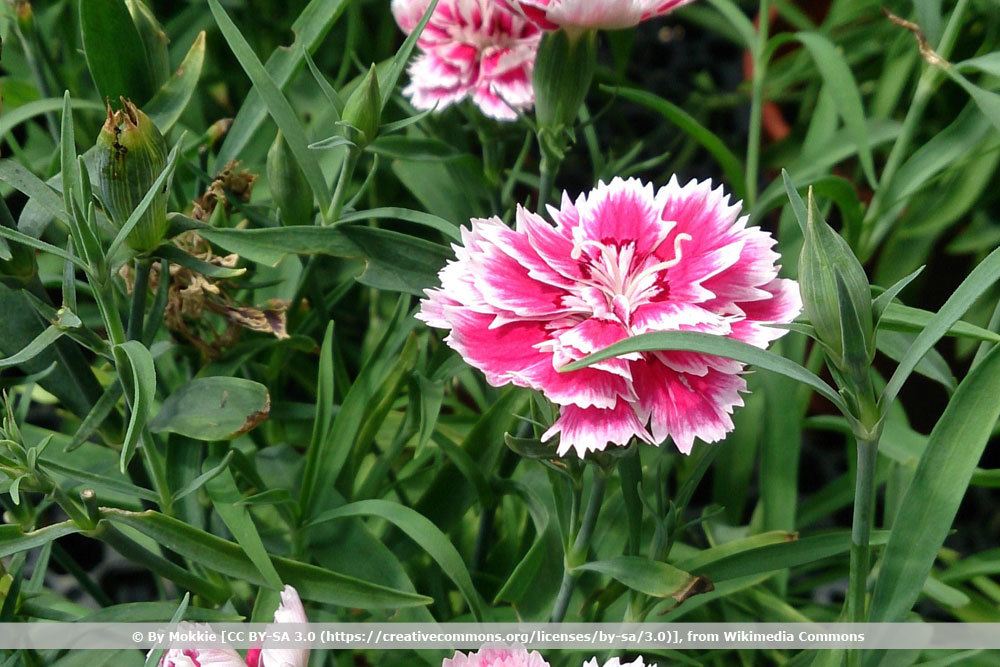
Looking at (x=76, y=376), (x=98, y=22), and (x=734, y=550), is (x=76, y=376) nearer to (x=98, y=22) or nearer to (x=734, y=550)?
(x=98, y=22)

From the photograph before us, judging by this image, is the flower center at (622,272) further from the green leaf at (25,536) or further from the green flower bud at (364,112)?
the green leaf at (25,536)

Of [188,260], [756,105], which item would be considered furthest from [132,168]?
[756,105]

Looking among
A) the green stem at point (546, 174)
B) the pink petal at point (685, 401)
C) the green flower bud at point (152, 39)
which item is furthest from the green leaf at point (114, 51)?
the pink petal at point (685, 401)

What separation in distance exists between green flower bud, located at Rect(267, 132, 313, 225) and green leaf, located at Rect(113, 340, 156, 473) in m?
0.12

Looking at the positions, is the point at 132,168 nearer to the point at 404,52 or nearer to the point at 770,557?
the point at 404,52

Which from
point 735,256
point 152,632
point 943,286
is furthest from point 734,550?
point 943,286

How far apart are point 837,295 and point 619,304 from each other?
3.6 inches

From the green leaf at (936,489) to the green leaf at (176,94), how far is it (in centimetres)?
41

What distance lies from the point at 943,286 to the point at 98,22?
32.4 inches

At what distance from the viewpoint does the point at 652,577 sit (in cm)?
46

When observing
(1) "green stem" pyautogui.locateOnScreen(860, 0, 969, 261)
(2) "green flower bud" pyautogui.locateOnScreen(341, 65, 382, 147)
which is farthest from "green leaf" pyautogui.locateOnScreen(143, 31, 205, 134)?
(1) "green stem" pyautogui.locateOnScreen(860, 0, 969, 261)

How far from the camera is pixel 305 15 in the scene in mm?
567

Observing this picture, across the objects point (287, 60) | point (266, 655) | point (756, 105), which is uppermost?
point (756, 105)

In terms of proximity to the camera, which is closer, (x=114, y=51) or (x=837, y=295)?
(x=837, y=295)
